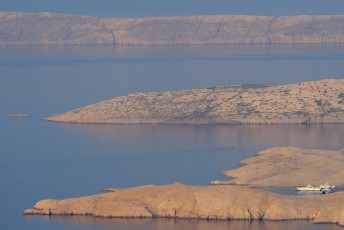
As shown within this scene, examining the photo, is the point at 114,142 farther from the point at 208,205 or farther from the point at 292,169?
the point at 208,205

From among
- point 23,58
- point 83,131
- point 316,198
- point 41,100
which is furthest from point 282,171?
point 23,58

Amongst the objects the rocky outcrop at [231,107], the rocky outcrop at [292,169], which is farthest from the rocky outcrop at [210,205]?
the rocky outcrop at [231,107]

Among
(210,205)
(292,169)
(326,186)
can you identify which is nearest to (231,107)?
(292,169)

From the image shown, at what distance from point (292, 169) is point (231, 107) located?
31012mm

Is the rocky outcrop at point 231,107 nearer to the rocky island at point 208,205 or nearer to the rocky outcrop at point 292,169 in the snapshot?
the rocky outcrop at point 292,169

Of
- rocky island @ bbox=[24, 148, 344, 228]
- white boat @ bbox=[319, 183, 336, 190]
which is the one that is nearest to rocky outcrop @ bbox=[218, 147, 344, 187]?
white boat @ bbox=[319, 183, 336, 190]

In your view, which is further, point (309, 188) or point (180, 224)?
point (309, 188)

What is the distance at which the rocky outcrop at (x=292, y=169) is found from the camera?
62322 millimetres

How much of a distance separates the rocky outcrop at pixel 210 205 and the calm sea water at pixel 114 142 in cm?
66

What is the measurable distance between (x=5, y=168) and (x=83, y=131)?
55.4 ft

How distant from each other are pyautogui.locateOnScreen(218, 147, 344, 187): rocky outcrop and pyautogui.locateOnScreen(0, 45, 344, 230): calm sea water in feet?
5.84

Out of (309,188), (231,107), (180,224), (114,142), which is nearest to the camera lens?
(180,224)

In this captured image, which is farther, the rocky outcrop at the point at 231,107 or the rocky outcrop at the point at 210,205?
the rocky outcrop at the point at 231,107

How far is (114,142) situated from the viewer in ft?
267
